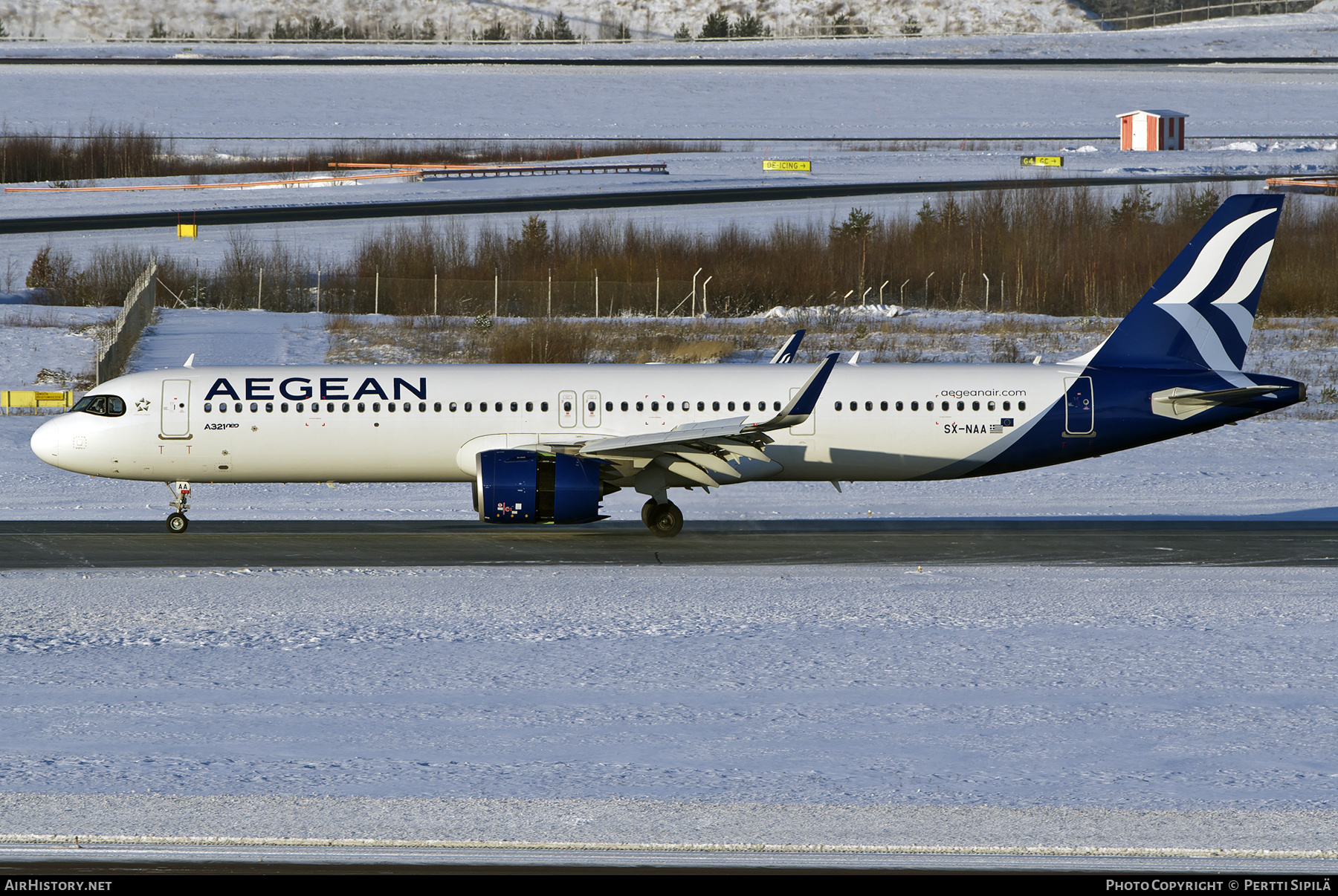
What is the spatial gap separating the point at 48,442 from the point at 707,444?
43.0 ft

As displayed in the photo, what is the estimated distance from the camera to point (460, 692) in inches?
620

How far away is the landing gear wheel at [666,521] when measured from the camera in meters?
27.4

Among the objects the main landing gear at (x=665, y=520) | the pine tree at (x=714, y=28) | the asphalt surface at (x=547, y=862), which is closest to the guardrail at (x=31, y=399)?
the main landing gear at (x=665, y=520)

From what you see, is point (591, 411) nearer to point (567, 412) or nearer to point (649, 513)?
point (567, 412)

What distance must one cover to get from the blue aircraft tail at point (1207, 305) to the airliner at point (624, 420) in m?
0.58

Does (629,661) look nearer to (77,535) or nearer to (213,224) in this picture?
(77,535)

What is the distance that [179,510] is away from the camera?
27.9 metres

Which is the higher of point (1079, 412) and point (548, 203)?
point (548, 203)

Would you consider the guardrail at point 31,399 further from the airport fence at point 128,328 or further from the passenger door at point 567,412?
the passenger door at point 567,412

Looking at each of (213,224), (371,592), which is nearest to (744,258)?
(213,224)

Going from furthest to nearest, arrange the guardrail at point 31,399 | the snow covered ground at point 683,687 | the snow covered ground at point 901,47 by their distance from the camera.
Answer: the snow covered ground at point 901,47 → the guardrail at point 31,399 → the snow covered ground at point 683,687

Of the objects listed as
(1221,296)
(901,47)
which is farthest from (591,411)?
(901,47)

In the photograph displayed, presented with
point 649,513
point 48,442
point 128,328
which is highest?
point 128,328

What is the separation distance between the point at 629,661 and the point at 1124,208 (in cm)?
5949
